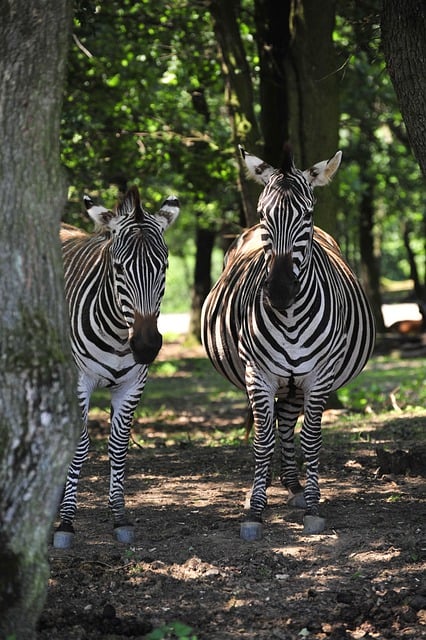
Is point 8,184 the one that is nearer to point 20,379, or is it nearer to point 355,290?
point 20,379

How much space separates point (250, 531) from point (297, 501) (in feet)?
3.54

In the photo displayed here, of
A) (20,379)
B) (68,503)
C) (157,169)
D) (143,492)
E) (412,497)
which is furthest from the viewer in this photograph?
(157,169)

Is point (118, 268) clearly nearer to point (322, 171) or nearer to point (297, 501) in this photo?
point (322, 171)

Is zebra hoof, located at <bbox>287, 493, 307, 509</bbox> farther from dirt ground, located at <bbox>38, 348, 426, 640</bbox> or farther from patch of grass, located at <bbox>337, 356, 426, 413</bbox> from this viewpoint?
patch of grass, located at <bbox>337, 356, 426, 413</bbox>

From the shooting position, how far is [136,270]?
669 cm

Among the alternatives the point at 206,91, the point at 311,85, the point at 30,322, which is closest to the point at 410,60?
the point at 30,322

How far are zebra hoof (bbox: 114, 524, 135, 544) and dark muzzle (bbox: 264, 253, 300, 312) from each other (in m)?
1.87

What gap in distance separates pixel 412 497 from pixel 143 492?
228 centimetres

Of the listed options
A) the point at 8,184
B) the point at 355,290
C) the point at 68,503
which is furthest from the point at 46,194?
the point at 355,290

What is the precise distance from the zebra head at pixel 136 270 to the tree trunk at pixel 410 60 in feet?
6.05

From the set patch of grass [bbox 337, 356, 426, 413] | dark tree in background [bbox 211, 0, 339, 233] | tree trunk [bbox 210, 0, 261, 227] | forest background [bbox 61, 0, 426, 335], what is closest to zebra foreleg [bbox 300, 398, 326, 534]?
forest background [bbox 61, 0, 426, 335]

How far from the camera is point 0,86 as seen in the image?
4664mm

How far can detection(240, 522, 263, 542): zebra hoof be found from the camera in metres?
6.89

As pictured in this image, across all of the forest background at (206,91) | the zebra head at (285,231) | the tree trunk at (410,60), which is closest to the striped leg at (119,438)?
the zebra head at (285,231)
